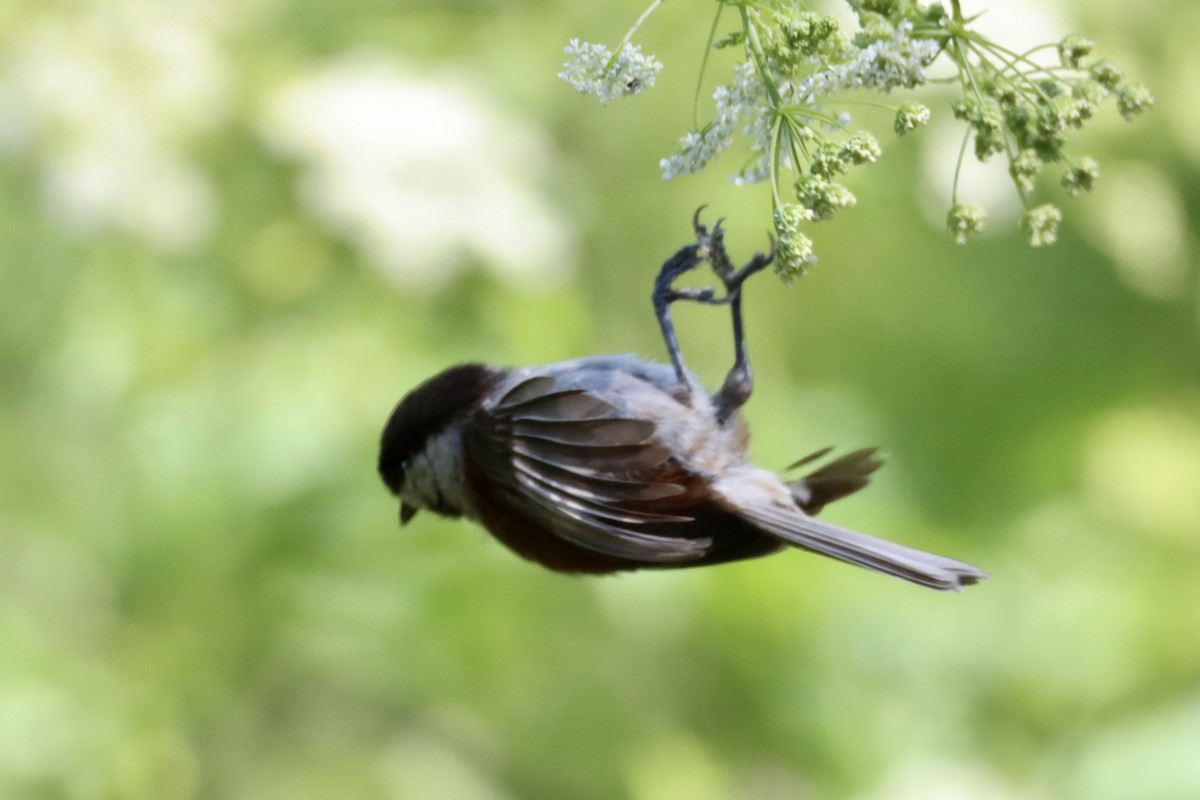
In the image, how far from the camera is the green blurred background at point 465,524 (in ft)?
11.0

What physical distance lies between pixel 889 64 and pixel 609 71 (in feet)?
1.02

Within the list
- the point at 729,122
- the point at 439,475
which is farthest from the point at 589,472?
the point at 729,122

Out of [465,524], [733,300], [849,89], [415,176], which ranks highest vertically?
[415,176]

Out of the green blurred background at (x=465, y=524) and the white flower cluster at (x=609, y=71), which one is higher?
the green blurred background at (x=465, y=524)

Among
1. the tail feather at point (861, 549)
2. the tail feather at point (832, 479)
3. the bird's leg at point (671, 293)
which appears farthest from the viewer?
the tail feather at point (832, 479)

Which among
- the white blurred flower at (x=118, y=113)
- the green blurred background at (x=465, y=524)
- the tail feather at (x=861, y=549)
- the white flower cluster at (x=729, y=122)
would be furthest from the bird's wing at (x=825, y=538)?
the white blurred flower at (x=118, y=113)

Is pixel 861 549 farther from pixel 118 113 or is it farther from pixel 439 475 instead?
pixel 118 113

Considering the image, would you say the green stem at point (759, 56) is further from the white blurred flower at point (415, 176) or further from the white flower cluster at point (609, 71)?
the white blurred flower at point (415, 176)

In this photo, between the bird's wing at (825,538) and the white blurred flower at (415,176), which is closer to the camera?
the bird's wing at (825,538)

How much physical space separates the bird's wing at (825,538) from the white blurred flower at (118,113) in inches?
75.1

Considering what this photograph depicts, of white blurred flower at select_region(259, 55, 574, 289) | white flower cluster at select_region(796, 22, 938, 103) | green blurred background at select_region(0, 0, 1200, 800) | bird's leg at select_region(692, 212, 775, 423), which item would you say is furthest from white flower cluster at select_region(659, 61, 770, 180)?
white blurred flower at select_region(259, 55, 574, 289)

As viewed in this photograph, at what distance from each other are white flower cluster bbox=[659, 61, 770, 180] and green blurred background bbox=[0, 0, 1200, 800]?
1884mm

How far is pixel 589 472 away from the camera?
204 centimetres

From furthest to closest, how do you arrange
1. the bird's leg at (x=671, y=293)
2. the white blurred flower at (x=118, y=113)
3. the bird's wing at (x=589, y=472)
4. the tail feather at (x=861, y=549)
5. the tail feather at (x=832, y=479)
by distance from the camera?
the white blurred flower at (x=118, y=113) → the tail feather at (x=832, y=479) → the bird's leg at (x=671, y=293) → the bird's wing at (x=589, y=472) → the tail feather at (x=861, y=549)
